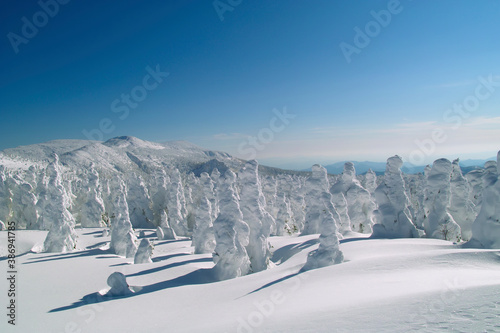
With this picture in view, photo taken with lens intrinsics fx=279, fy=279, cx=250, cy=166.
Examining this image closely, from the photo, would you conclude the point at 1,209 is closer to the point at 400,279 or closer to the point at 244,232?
the point at 244,232

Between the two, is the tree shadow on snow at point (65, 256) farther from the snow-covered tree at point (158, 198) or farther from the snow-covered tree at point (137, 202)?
the snow-covered tree at point (158, 198)

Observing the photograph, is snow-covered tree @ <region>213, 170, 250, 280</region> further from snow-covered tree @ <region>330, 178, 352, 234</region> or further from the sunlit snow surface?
snow-covered tree @ <region>330, 178, 352, 234</region>

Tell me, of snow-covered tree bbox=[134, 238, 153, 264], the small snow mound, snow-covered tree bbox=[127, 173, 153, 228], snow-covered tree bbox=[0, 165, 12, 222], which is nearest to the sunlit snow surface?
the small snow mound

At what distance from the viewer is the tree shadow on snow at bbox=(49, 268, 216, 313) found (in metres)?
12.9

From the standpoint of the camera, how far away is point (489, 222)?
1756cm

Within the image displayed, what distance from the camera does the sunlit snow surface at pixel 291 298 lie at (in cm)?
573

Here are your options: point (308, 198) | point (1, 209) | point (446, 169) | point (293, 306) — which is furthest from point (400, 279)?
point (1, 209)

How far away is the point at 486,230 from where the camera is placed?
17.6 metres

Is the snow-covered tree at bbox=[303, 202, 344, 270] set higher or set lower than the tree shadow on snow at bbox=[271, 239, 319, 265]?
higher

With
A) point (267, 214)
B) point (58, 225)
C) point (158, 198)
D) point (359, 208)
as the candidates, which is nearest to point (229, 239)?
point (267, 214)

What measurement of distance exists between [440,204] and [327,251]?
16.9m

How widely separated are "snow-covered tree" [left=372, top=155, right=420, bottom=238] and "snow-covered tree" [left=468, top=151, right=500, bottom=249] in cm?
738

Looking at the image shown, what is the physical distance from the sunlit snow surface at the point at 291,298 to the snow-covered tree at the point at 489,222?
2877 mm

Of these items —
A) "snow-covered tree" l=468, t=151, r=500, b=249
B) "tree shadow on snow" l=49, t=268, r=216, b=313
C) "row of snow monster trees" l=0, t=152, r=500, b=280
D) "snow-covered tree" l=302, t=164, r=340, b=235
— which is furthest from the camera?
"snow-covered tree" l=302, t=164, r=340, b=235
